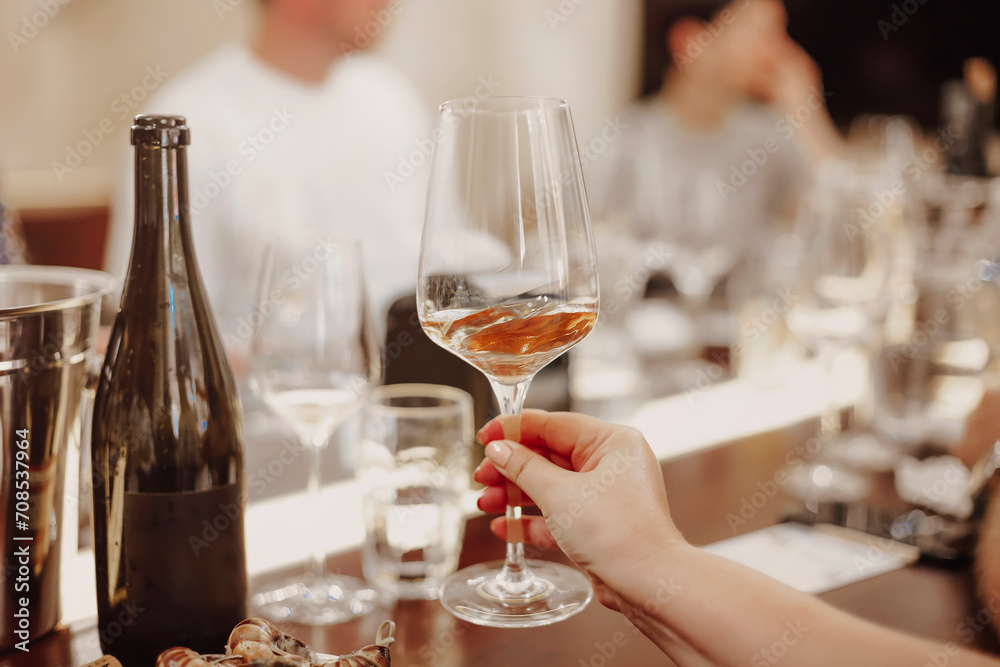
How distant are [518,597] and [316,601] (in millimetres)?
153

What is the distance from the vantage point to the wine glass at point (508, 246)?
0.55m

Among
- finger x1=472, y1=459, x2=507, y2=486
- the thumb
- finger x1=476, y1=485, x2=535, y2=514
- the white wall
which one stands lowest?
finger x1=476, y1=485, x2=535, y2=514

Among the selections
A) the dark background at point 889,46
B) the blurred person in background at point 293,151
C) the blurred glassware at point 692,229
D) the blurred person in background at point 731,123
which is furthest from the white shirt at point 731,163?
the blurred glassware at point 692,229

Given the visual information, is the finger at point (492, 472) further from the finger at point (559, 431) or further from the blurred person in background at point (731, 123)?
Answer: the blurred person in background at point (731, 123)

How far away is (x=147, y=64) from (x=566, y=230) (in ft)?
10.5

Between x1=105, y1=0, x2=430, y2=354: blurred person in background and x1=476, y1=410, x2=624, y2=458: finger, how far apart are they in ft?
4.54

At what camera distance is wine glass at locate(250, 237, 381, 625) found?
0.68 metres

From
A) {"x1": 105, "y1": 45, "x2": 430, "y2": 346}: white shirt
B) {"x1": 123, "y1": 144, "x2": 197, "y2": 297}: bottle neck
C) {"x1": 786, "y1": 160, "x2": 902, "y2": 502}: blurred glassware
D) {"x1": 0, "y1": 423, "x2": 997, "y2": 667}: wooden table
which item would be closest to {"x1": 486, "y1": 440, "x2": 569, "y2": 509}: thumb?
{"x1": 0, "y1": 423, "x2": 997, "y2": 667}: wooden table

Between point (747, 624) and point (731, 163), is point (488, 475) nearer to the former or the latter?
point (747, 624)

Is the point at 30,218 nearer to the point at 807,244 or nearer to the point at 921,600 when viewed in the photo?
the point at 807,244

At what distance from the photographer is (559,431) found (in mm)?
642

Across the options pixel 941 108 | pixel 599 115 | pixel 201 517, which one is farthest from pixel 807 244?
pixel 941 108

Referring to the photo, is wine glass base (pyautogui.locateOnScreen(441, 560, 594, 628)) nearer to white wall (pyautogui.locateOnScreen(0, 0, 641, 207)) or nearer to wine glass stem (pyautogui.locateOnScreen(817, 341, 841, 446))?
wine glass stem (pyautogui.locateOnScreen(817, 341, 841, 446))

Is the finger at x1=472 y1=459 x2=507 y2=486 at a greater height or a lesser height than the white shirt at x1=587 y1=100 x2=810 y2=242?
lesser
